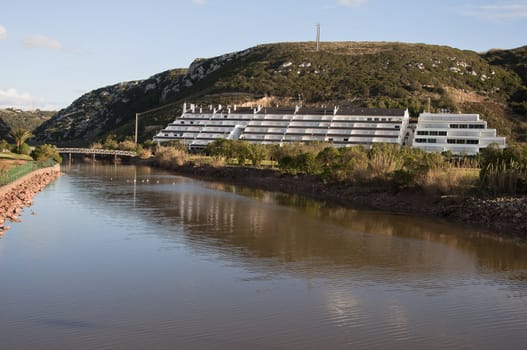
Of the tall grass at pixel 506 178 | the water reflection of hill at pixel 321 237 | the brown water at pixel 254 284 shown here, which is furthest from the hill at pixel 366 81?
the brown water at pixel 254 284

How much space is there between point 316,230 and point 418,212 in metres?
10.2

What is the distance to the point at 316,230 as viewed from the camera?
94.1ft

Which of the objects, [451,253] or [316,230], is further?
[316,230]

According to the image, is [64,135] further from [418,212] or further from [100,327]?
[100,327]

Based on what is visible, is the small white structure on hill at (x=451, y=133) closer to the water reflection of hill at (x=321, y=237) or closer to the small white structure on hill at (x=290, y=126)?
the small white structure on hill at (x=290, y=126)

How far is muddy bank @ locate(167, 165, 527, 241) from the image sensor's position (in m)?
30.1

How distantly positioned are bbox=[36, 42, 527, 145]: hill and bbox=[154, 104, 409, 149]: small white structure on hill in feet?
51.9

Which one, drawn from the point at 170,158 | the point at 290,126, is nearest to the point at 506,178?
the point at 170,158

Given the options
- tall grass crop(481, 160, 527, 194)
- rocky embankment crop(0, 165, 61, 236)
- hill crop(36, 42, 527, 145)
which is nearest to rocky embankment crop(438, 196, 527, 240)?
tall grass crop(481, 160, 527, 194)

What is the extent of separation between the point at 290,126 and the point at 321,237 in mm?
87854

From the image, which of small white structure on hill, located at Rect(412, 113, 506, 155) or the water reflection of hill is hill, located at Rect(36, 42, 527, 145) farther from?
the water reflection of hill

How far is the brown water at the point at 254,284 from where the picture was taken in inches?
512

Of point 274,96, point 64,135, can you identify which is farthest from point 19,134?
point 64,135

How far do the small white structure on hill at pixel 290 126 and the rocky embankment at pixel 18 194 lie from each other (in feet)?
196
